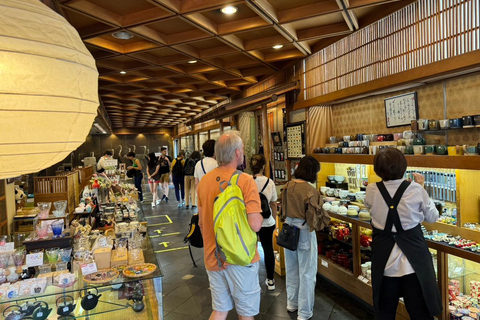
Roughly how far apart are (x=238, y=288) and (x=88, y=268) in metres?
1.03

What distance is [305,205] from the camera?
3.18 metres

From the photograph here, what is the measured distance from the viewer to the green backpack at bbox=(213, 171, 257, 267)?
2.10 meters

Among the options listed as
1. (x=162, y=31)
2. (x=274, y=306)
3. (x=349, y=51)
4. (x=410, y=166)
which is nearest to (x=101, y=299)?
(x=274, y=306)

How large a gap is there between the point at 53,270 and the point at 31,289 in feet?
1.03

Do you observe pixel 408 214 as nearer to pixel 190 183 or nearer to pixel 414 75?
pixel 414 75

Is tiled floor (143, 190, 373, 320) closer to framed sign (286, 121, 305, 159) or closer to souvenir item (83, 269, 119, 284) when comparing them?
souvenir item (83, 269, 119, 284)

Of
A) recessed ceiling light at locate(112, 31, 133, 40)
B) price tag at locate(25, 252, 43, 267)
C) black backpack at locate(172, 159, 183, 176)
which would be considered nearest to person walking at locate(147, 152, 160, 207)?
black backpack at locate(172, 159, 183, 176)

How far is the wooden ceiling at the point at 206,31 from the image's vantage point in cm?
342

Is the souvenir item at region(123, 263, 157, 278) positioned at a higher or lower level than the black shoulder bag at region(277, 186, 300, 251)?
higher

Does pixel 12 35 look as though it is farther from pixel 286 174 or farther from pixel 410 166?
pixel 286 174

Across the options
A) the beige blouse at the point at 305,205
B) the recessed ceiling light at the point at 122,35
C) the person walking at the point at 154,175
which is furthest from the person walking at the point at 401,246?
the person walking at the point at 154,175

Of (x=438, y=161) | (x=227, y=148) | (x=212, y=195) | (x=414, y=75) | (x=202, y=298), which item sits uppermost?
(x=414, y=75)

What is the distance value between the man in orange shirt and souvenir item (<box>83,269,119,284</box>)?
2.08 feet

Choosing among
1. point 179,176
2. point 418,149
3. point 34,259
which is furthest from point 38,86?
point 179,176
